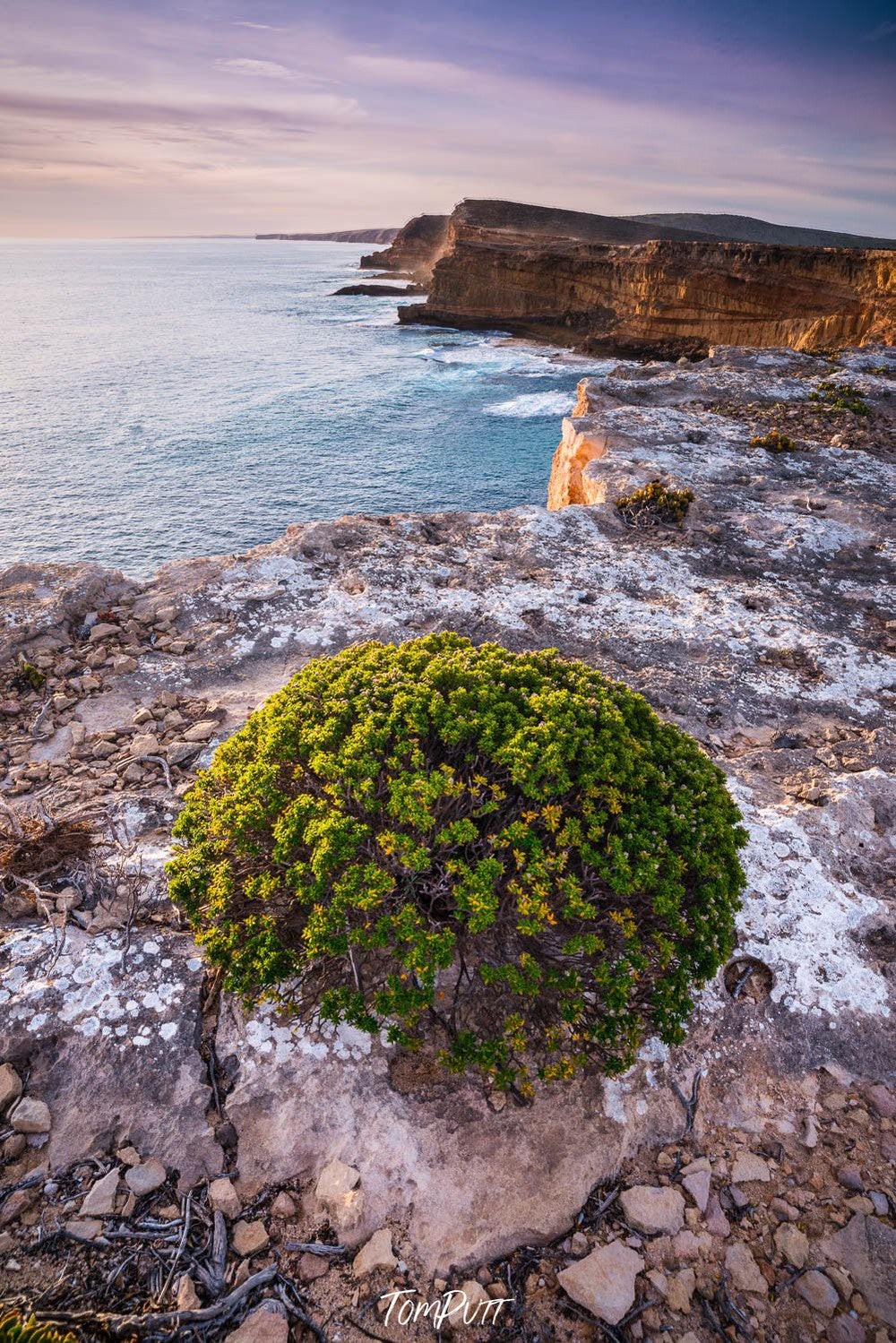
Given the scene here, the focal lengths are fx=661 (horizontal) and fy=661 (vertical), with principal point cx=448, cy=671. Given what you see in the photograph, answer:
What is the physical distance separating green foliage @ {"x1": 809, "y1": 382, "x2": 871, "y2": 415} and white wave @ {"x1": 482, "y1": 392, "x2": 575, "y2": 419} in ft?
60.8

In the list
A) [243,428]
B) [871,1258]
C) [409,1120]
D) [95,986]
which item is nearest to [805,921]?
[871,1258]

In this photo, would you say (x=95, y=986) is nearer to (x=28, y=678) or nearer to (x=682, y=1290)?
(x=682, y=1290)

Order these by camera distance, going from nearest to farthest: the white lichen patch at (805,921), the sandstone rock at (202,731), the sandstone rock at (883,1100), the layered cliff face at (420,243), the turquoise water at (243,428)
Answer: the sandstone rock at (883,1100)
the white lichen patch at (805,921)
the sandstone rock at (202,731)
the turquoise water at (243,428)
the layered cliff face at (420,243)

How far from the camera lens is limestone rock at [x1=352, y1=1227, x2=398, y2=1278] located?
13.3 feet

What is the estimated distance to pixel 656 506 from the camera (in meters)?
14.0

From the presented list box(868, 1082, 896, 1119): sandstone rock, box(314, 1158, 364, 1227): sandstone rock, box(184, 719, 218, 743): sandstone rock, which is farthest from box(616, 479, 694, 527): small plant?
box(314, 1158, 364, 1227): sandstone rock

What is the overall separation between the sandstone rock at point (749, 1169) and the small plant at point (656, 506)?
37.6 feet

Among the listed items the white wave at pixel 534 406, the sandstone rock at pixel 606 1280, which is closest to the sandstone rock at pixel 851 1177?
the sandstone rock at pixel 606 1280

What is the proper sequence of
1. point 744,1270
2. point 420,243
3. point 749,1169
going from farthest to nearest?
point 420,243 → point 749,1169 → point 744,1270

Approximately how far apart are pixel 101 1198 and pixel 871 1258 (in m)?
4.88

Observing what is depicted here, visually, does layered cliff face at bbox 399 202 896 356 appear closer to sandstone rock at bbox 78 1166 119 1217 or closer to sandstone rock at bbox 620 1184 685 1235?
sandstone rock at bbox 620 1184 685 1235

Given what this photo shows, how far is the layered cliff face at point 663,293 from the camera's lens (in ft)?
121

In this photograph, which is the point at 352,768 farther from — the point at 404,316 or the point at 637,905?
the point at 404,316

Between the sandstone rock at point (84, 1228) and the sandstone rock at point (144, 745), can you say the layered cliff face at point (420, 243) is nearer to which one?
the sandstone rock at point (144, 745)
